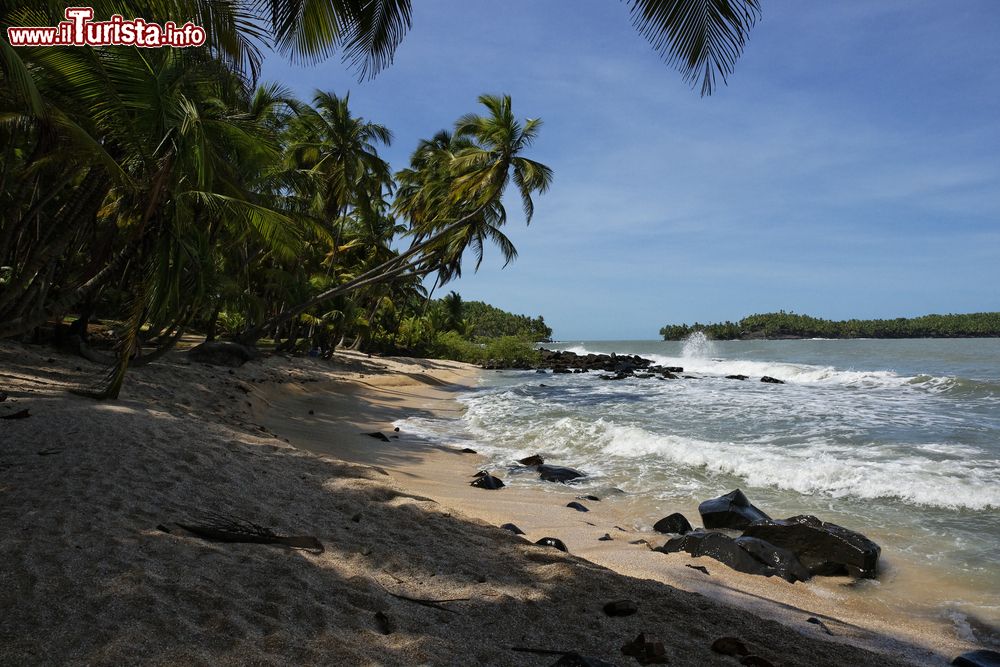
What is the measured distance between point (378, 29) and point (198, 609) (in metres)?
5.95

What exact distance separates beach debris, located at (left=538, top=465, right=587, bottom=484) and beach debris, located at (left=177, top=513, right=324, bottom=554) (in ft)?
15.8

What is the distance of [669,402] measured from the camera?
17.3 metres

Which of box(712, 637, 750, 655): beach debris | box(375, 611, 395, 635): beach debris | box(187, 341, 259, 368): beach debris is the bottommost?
box(712, 637, 750, 655): beach debris

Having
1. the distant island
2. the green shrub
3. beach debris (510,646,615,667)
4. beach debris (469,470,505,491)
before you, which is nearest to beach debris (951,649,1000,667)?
beach debris (510,646,615,667)

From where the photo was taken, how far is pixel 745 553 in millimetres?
5062

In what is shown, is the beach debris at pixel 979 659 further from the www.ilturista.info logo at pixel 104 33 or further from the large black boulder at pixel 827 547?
the www.ilturista.info logo at pixel 104 33

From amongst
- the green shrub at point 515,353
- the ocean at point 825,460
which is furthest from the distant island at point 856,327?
the ocean at point 825,460

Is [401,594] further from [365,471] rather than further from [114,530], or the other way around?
[365,471]

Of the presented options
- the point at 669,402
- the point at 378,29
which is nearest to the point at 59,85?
the point at 378,29

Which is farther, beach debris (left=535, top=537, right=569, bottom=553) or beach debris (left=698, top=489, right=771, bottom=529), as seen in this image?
beach debris (left=698, top=489, right=771, bottom=529)

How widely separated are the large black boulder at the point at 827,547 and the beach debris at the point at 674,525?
30.8 inches

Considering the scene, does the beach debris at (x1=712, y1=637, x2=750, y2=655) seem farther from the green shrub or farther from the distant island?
the distant island

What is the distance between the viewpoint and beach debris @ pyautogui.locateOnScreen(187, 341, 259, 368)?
1465 centimetres

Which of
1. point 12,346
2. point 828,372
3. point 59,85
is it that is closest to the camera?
point 59,85
